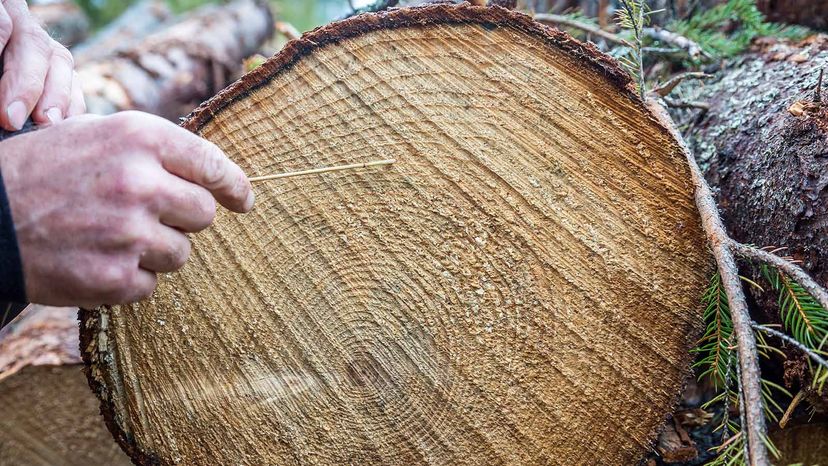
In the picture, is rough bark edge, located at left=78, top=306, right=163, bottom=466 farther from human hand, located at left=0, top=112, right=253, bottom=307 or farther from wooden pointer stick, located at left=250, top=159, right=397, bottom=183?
wooden pointer stick, located at left=250, top=159, right=397, bottom=183

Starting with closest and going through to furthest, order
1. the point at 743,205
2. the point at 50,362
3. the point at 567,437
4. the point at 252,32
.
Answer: the point at 567,437 < the point at 743,205 < the point at 50,362 < the point at 252,32

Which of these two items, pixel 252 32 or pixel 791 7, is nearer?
pixel 791 7

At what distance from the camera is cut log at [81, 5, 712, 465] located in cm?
119

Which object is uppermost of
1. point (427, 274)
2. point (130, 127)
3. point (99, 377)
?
point (130, 127)

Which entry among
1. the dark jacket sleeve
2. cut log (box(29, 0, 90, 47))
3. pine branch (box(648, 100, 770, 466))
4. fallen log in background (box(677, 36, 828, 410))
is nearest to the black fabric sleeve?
the dark jacket sleeve

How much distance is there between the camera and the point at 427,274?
1.21 metres

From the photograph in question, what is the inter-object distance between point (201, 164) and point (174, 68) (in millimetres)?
2721

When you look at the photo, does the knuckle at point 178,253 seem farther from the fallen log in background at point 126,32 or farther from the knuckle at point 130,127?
the fallen log in background at point 126,32

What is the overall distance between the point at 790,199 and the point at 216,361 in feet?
4.11

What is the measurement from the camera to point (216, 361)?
4.09ft

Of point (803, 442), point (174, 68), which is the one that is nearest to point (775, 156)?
point (803, 442)

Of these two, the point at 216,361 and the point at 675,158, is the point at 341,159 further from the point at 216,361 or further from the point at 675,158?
the point at 675,158

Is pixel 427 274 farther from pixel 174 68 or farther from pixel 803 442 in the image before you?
pixel 174 68

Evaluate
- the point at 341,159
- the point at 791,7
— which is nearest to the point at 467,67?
the point at 341,159
